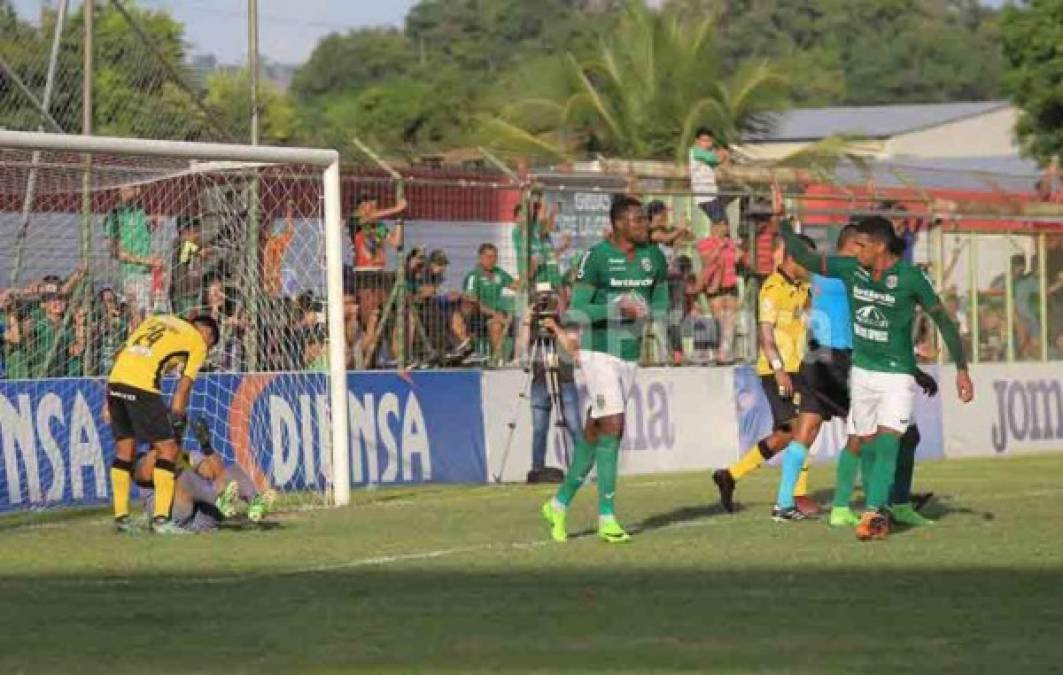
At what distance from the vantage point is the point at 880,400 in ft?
53.9

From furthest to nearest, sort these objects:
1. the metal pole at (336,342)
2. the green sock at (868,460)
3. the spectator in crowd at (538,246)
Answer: the spectator in crowd at (538,246) → the metal pole at (336,342) → the green sock at (868,460)

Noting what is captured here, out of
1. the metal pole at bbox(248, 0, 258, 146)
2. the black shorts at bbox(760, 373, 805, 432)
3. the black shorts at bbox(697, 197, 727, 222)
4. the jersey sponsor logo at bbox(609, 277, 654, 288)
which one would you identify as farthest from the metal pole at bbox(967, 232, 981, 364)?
the jersey sponsor logo at bbox(609, 277, 654, 288)

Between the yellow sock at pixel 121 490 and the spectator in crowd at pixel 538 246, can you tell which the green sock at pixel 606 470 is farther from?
the spectator in crowd at pixel 538 246

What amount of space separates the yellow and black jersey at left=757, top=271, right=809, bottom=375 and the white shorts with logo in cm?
284

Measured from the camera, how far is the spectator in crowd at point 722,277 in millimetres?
26688

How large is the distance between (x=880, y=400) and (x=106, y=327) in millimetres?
7330

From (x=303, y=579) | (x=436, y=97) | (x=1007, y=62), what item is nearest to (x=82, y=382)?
(x=303, y=579)

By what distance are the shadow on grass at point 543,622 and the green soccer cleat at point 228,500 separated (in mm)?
3351

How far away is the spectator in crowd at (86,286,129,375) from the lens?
67.5 ft

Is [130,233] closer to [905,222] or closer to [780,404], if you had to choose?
[780,404]

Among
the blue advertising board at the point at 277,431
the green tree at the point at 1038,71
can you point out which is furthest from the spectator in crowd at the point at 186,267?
the green tree at the point at 1038,71

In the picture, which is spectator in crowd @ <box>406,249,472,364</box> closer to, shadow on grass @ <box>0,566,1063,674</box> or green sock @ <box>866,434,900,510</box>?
green sock @ <box>866,434,900,510</box>

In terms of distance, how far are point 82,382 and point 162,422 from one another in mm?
3247

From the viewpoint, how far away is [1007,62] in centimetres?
7325
